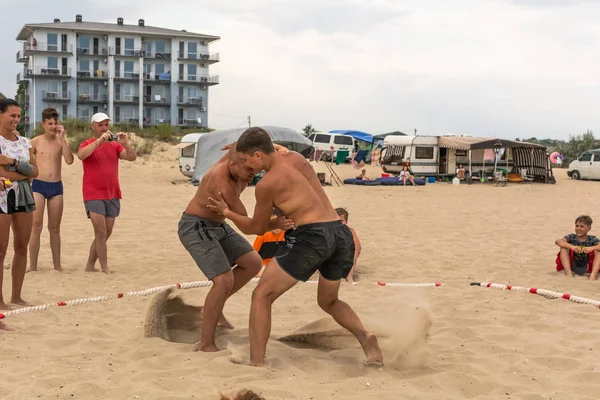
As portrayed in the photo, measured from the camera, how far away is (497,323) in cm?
587

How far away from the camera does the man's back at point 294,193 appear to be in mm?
4406

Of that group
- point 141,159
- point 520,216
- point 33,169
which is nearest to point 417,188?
point 520,216

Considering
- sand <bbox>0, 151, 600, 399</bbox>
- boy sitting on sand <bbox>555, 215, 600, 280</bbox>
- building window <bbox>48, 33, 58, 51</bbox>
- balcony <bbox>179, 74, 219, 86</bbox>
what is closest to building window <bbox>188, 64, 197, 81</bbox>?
balcony <bbox>179, 74, 219, 86</bbox>

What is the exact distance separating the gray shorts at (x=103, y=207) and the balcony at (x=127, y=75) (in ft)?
189

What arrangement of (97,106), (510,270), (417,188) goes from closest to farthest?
(510,270) < (417,188) < (97,106)

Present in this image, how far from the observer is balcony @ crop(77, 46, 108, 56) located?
204ft

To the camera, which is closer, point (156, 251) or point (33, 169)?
point (33, 169)

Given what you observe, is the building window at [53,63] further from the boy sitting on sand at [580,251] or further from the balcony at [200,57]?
the boy sitting on sand at [580,251]

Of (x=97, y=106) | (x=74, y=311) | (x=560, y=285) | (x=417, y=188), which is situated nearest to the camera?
(x=74, y=311)

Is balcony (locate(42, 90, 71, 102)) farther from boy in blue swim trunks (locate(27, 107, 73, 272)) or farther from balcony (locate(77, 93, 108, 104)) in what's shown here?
boy in blue swim trunks (locate(27, 107, 73, 272))

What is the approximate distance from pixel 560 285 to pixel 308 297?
307cm

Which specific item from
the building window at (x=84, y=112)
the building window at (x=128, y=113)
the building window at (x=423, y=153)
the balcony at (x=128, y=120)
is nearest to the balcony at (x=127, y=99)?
the building window at (x=128, y=113)

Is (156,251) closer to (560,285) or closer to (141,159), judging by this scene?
(560,285)

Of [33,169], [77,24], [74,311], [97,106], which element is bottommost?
[74,311]
